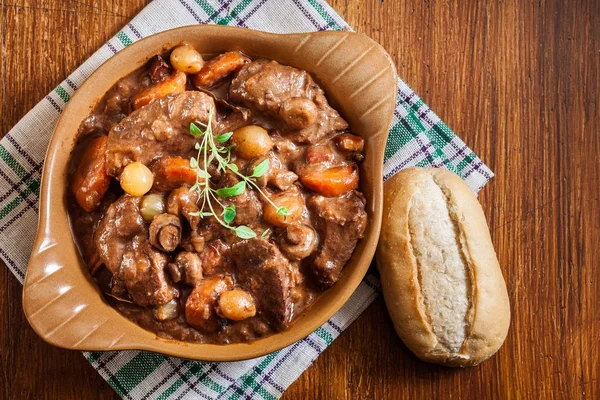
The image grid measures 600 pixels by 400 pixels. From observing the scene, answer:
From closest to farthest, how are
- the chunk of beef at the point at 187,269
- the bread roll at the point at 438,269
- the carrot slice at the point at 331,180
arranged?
the chunk of beef at the point at 187,269 < the carrot slice at the point at 331,180 < the bread roll at the point at 438,269

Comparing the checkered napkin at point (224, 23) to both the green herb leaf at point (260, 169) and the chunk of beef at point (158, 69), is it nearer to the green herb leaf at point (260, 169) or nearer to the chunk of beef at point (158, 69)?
the chunk of beef at point (158, 69)

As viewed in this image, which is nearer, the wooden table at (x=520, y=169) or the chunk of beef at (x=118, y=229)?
the chunk of beef at (x=118, y=229)

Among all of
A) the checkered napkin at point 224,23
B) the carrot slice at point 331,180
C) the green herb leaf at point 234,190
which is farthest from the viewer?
the checkered napkin at point 224,23

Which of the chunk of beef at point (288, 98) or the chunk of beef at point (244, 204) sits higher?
the chunk of beef at point (288, 98)

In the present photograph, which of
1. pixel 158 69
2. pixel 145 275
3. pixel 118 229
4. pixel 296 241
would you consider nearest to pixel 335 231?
pixel 296 241

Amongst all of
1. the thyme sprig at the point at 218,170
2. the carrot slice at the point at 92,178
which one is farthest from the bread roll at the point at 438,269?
the carrot slice at the point at 92,178

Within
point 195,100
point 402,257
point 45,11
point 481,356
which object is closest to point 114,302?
point 195,100

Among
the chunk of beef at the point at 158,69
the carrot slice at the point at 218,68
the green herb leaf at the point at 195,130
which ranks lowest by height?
the green herb leaf at the point at 195,130

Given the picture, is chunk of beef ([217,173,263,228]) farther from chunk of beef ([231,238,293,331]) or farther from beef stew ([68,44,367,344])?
Result: chunk of beef ([231,238,293,331])
